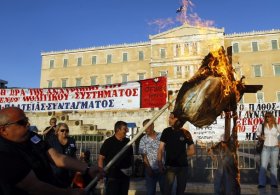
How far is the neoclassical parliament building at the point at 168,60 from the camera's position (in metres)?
55.8

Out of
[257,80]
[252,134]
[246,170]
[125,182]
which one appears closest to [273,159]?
[246,170]

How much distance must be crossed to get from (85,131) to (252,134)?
382 inches

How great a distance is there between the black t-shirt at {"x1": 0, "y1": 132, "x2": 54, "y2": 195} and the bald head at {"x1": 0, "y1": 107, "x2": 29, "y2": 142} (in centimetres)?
9

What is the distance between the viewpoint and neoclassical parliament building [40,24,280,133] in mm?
55781

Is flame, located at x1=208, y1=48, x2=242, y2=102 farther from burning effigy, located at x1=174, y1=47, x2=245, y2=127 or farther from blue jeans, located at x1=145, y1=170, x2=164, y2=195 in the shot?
blue jeans, located at x1=145, y1=170, x2=164, y2=195

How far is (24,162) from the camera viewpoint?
284cm

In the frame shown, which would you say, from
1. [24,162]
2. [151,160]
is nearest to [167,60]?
[151,160]

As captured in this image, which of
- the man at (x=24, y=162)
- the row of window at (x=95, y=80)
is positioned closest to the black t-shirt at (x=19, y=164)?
the man at (x=24, y=162)

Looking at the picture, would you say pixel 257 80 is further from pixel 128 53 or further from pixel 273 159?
pixel 273 159

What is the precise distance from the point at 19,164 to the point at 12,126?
1.53 feet

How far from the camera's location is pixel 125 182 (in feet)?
20.7

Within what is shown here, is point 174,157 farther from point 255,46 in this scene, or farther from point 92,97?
point 255,46

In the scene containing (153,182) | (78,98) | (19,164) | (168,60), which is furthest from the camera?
(168,60)

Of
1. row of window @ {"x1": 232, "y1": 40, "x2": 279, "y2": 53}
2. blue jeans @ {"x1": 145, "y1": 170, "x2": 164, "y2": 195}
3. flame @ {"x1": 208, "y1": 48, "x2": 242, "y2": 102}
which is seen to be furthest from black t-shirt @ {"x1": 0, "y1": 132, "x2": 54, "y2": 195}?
row of window @ {"x1": 232, "y1": 40, "x2": 279, "y2": 53}
